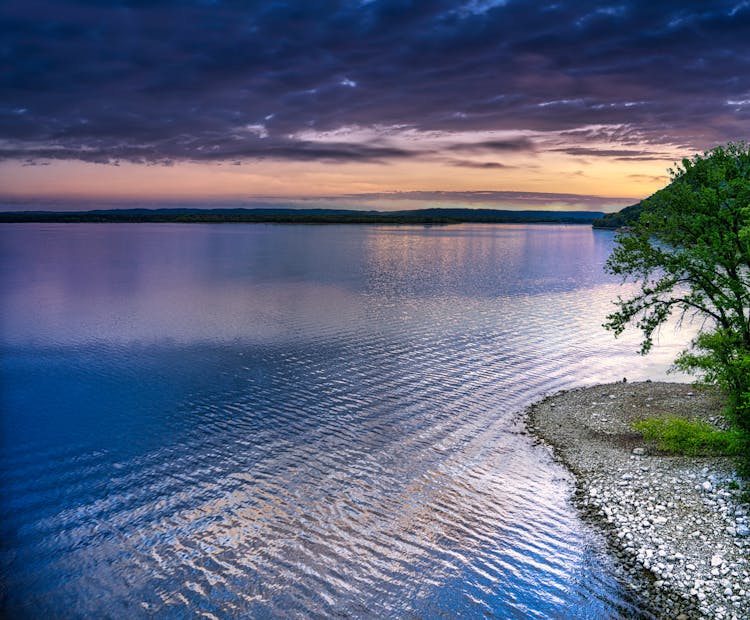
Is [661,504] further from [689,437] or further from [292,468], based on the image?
[292,468]

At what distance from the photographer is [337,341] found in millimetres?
41812

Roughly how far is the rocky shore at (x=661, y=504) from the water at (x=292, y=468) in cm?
106

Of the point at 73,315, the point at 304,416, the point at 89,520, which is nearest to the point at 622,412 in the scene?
the point at 304,416

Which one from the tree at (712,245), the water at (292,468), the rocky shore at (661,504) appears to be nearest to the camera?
the rocky shore at (661,504)

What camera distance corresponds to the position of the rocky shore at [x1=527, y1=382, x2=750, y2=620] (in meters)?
14.3

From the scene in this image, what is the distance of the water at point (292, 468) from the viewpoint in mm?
14750

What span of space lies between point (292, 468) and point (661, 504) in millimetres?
14044

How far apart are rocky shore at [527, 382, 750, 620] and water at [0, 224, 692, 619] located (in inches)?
41.7

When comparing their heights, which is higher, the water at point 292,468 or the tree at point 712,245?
the tree at point 712,245

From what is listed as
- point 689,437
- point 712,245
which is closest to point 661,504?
point 689,437

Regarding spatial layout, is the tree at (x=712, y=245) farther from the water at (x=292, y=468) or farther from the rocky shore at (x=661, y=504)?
the water at (x=292, y=468)

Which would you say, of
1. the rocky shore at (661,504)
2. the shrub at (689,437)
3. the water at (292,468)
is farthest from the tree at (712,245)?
the water at (292,468)

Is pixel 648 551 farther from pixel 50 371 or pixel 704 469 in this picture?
pixel 50 371

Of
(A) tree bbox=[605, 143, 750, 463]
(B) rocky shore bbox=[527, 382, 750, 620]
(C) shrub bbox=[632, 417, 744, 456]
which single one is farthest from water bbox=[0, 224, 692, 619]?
(A) tree bbox=[605, 143, 750, 463]
